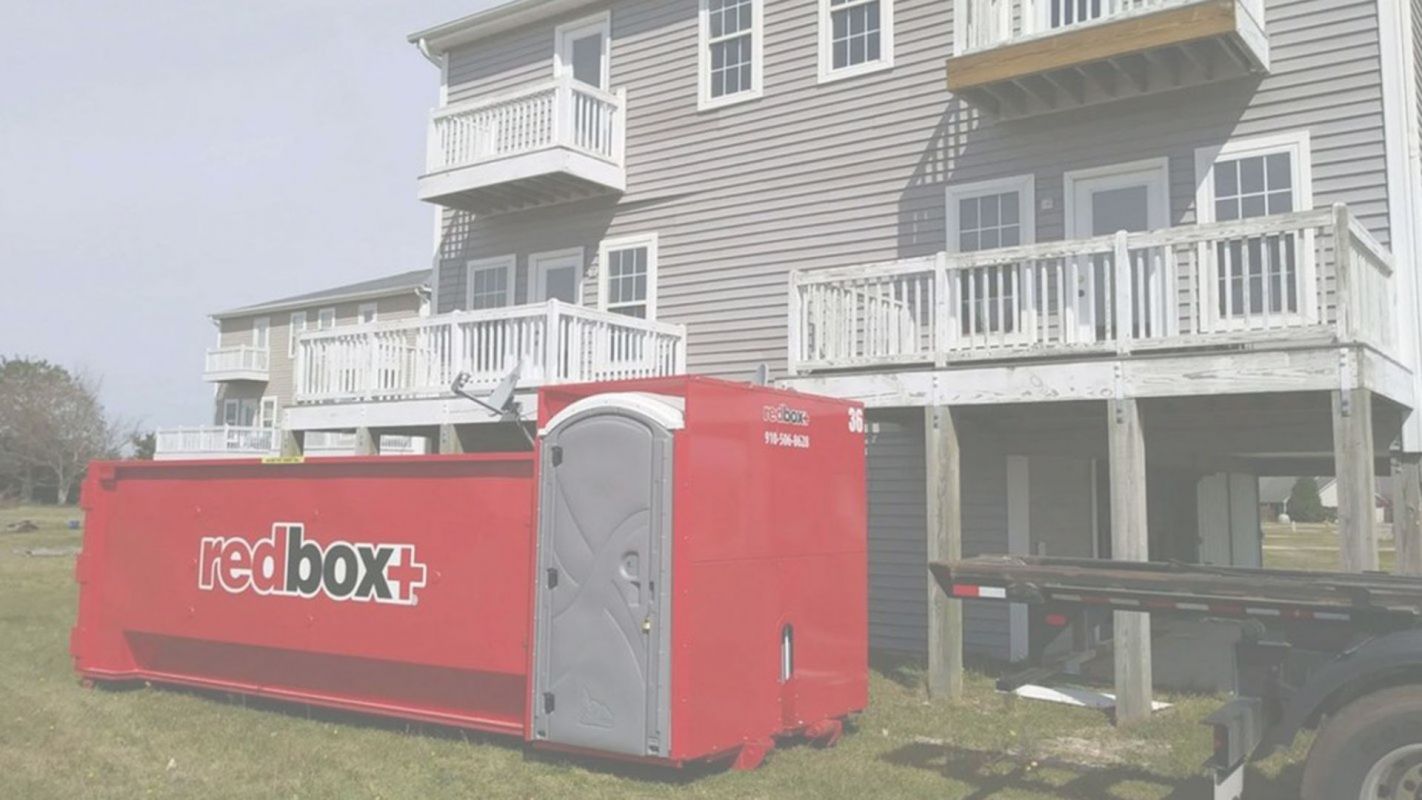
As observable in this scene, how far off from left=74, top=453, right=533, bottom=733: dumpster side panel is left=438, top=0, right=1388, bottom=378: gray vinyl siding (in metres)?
6.44

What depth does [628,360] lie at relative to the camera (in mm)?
14289

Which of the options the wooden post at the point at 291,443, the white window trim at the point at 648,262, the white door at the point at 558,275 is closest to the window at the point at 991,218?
the white window trim at the point at 648,262

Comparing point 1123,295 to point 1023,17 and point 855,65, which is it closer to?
point 1023,17

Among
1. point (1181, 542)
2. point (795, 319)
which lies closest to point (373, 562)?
point (795, 319)

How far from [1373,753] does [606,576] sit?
4249mm

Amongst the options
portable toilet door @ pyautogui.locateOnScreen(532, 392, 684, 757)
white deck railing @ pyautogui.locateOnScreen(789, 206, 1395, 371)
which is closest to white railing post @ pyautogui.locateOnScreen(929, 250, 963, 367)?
white deck railing @ pyautogui.locateOnScreen(789, 206, 1395, 371)

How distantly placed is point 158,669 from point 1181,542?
14.0 meters

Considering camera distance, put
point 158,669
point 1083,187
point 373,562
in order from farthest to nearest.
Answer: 1. point 1083,187
2. point 158,669
3. point 373,562

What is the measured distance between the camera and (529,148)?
14891 millimetres

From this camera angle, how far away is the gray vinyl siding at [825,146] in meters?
10.9

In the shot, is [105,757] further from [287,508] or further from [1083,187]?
[1083,187]

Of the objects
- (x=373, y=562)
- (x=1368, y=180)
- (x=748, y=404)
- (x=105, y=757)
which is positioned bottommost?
(x=105, y=757)

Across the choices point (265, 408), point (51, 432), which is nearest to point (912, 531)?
point (265, 408)

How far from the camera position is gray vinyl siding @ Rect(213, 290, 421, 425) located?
40531 mm
